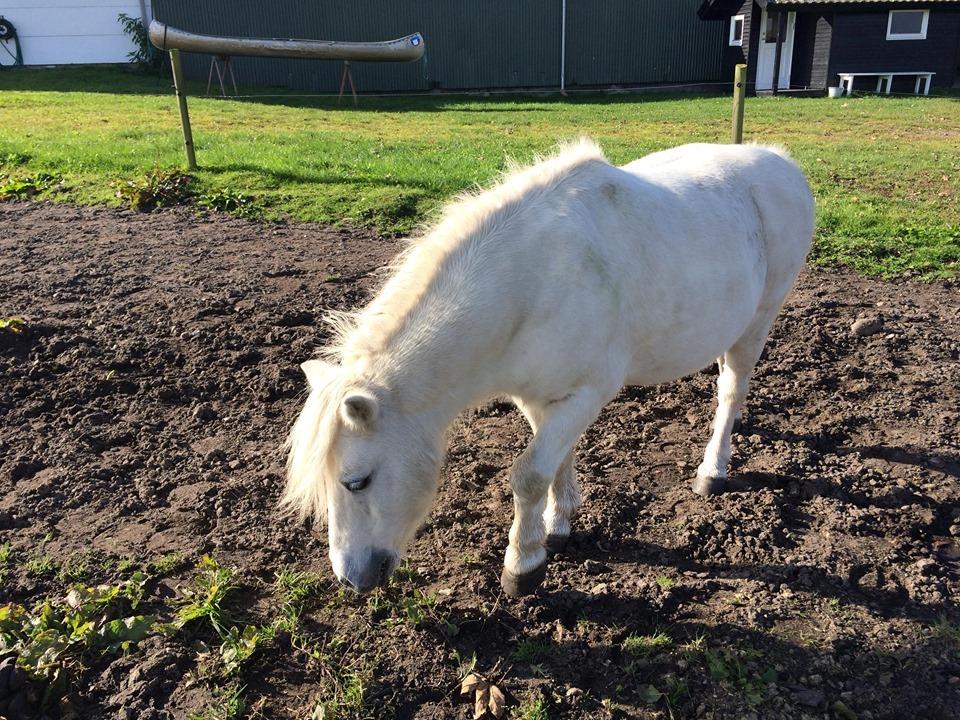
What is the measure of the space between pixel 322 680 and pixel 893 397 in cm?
397

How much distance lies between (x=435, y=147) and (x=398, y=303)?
34.0ft

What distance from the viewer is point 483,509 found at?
3824mm

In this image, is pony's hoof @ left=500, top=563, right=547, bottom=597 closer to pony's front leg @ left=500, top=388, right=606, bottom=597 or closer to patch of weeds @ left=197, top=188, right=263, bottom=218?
pony's front leg @ left=500, top=388, right=606, bottom=597

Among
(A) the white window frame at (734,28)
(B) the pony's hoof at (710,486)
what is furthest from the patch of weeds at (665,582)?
(A) the white window frame at (734,28)

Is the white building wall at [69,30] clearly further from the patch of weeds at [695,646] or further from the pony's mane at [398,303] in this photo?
the patch of weeds at [695,646]

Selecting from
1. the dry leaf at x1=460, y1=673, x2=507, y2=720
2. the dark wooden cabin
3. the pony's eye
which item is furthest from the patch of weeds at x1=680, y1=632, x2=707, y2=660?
the dark wooden cabin

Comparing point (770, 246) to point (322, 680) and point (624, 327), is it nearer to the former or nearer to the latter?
point (624, 327)

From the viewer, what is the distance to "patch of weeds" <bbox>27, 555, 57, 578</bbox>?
3.34 m

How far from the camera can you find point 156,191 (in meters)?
9.22

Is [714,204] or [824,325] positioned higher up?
[714,204]

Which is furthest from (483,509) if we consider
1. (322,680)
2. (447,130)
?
(447,130)

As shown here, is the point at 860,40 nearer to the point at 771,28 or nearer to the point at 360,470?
the point at 771,28

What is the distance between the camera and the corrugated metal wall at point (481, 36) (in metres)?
24.5

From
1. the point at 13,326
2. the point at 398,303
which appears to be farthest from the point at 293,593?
the point at 13,326
